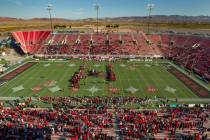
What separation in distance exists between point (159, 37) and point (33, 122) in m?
61.6

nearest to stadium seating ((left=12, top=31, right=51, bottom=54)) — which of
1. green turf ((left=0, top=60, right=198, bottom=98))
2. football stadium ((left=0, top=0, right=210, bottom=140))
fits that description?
football stadium ((left=0, top=0, right=210, bottom=140))

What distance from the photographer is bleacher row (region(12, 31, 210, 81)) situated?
6675 cm

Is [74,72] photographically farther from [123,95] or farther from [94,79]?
[123,95]

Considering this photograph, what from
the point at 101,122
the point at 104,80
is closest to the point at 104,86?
the point at 104,80

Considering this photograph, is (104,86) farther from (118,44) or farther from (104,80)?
(118,44)

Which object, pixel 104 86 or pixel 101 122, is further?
pixel 104 86

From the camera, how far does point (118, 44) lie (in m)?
75.2

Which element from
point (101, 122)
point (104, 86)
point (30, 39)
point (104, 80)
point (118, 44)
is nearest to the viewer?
point (101, 122)

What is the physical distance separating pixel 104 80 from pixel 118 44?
3171 cm

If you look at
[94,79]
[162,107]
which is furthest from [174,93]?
[94,79]

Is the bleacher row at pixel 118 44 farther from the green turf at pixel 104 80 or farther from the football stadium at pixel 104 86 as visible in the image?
the green turf at pixel 104 80

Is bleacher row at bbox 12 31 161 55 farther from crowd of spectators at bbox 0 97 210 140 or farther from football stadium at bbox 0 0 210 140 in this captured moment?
crowd of spectators at bbox 0 97 210 140

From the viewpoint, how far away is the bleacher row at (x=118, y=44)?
66.8 meters

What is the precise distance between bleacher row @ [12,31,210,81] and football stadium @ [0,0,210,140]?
270 mm
